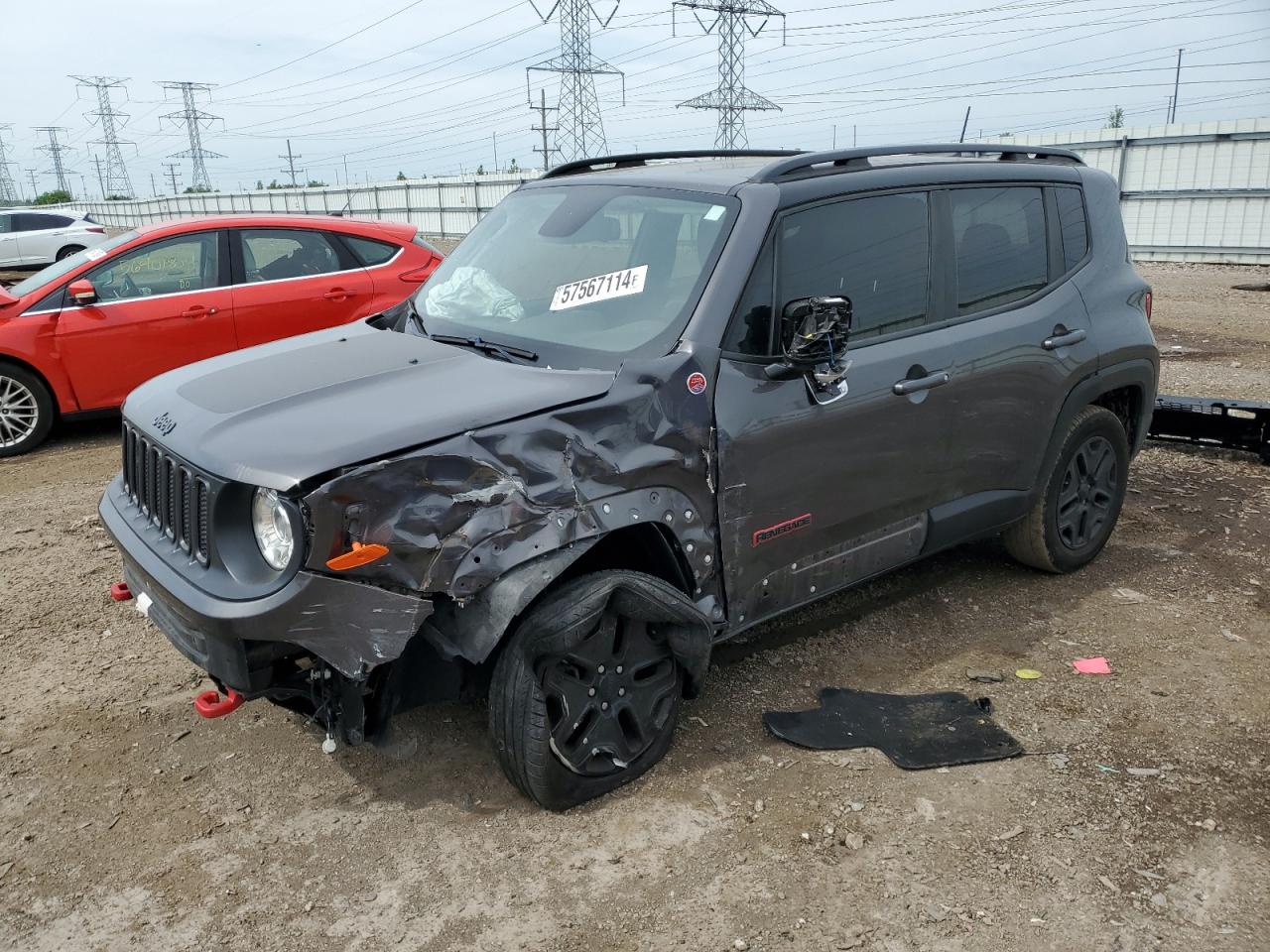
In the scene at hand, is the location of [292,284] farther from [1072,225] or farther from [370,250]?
[1072,225]

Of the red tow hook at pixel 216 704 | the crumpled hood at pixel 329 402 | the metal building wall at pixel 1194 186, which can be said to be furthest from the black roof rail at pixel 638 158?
the metal building wall at pixel 1194 186

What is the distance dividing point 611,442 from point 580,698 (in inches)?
31.1

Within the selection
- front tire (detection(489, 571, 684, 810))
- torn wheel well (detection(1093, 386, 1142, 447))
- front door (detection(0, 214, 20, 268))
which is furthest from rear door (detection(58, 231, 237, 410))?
front door (detection(0, 214, 20, 268))

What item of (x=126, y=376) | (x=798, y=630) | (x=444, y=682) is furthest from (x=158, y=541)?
(x=126, y=376)

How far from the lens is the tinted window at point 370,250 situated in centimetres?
830

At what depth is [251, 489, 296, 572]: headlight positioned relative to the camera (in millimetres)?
2703

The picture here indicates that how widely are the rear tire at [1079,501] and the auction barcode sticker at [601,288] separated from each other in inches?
89.8

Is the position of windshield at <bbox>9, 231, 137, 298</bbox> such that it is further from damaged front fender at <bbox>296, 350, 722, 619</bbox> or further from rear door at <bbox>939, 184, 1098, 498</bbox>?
rear door at <bbox>939, 184, 1098, 498</bbox>

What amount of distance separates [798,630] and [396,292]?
16.8 ft

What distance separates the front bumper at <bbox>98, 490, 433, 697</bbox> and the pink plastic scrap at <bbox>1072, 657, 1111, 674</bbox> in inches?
108

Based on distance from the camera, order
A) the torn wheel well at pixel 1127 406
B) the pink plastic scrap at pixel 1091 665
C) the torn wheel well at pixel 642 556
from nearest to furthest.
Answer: the torn wheel well at pixel 642 556, the pink plastic scrap at pixel 1091 665, the torn wheel well at pixel 1127 406

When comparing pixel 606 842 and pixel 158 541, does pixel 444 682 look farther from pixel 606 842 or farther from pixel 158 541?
pixel 158 541

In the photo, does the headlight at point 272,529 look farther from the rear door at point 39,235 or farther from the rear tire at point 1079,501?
the rear door at point 39,235

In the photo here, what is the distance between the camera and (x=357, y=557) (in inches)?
104
